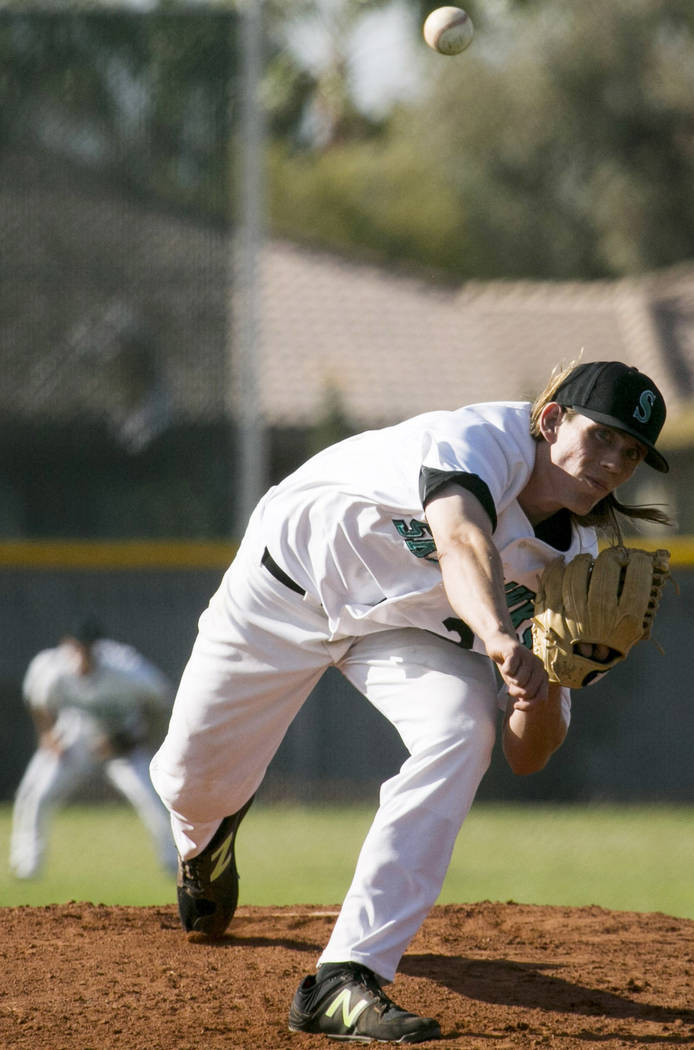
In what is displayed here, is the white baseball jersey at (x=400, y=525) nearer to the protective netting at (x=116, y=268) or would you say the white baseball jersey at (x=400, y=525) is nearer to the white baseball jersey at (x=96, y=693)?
the white baseball jersey at (x=96, y=693)

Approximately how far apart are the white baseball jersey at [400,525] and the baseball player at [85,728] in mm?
5002

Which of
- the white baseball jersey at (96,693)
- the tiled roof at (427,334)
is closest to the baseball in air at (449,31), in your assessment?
the white baseball jersey at (96,693)

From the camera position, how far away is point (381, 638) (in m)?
3.68

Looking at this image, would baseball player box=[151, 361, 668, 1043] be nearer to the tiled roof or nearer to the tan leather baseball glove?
the tan leather baseball glove

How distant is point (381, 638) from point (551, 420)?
2.23 ft

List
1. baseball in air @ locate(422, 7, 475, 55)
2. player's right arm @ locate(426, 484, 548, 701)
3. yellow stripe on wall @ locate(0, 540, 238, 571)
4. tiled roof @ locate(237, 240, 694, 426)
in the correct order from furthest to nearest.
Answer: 1. tiled roof @ locate(237, 240, 694, 426)
2. yellow stripe on wall @ locate(0, 540, 238, 571)
3. baseball in air @ locate(422, 7, 475, 55)
4. player's right arm @ locate(426, 484, 548, 701)

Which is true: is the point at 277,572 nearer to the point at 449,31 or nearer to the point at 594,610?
the point at 594,610

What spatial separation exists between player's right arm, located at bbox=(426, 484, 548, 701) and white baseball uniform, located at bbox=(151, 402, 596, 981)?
54 millimetres

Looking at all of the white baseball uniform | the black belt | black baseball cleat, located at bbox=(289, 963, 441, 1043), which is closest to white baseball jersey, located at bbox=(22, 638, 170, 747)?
the white baseball uniform

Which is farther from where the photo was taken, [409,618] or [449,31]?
[449,31]

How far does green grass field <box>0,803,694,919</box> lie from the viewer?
7.67 metres

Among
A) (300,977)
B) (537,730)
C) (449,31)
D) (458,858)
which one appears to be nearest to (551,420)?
(537,730)

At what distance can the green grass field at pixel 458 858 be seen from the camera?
767 centimetres

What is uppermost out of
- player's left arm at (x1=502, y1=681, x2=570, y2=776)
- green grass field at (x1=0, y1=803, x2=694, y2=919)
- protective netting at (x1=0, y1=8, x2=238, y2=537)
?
protective netting at (x1=0, y1=8, x2=238, y2=537)
